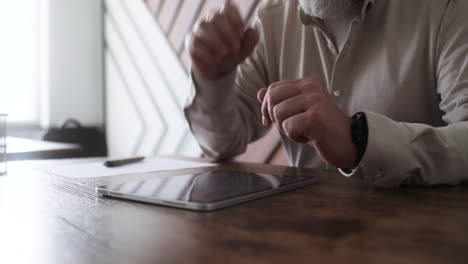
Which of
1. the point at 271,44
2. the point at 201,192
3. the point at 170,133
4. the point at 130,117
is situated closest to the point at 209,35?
the point at 201,192

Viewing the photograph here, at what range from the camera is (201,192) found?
1.30 feet

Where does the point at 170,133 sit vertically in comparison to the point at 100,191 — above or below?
below

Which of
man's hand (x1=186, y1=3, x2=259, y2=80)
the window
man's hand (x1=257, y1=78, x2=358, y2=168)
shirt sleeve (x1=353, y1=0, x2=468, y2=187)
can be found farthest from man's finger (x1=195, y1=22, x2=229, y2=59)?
the window

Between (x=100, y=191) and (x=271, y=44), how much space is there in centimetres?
65

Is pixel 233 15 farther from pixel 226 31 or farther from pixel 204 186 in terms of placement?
pixel 204 186

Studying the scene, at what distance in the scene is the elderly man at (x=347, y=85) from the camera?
0.47m

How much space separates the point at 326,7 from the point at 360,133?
1.31ft

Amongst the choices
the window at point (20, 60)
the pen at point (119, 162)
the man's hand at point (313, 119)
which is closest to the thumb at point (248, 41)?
the man's hand at point (313, 119)

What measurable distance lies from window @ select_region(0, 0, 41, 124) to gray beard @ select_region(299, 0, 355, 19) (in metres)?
2.24

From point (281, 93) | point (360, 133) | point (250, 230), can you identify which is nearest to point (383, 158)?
point (360, 133)

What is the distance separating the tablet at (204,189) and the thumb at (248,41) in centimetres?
23

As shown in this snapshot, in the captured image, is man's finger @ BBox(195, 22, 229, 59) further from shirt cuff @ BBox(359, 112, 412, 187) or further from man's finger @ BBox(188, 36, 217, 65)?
shirt cuff @ BBox(359, 112, 412, 187)

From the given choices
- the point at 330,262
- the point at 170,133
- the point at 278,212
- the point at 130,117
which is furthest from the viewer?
the point at 130,117

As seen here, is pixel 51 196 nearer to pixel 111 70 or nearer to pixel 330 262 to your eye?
pixel 330 262
